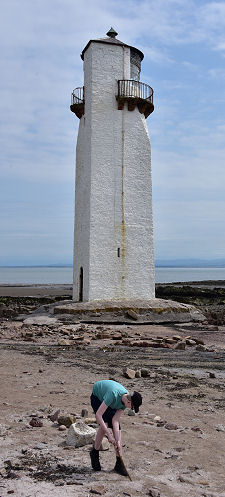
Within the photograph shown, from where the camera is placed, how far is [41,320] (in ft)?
59.8

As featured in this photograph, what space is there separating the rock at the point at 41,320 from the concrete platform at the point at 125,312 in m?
0.38

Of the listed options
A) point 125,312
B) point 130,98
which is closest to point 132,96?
point 130,98

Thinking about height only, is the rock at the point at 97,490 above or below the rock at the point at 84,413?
below

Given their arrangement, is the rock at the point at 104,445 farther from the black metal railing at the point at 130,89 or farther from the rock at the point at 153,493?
the black metal railing at the point at 130,89

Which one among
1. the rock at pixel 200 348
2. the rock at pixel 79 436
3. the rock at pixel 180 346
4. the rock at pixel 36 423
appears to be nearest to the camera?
the rock at pixel 79 436

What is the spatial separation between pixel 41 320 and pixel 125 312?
3.23m

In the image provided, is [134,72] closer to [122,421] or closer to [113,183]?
[113,183]

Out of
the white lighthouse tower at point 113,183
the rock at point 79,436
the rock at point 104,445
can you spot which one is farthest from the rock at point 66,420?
the white lighthouse tower at point 113,183

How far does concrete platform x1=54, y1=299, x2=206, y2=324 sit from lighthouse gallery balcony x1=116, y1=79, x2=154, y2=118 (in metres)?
8.60

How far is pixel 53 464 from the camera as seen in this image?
16.4ft

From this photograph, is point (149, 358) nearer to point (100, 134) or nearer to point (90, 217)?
point (90, 217)

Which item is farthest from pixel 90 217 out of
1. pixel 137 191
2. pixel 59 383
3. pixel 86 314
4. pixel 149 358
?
pixel 59 383

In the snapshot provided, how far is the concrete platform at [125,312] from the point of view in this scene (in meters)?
18.2

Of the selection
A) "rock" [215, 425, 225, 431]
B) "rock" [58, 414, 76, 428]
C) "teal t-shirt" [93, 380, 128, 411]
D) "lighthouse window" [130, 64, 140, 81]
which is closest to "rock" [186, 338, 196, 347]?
"rock" [215, 425, 225, 431]
